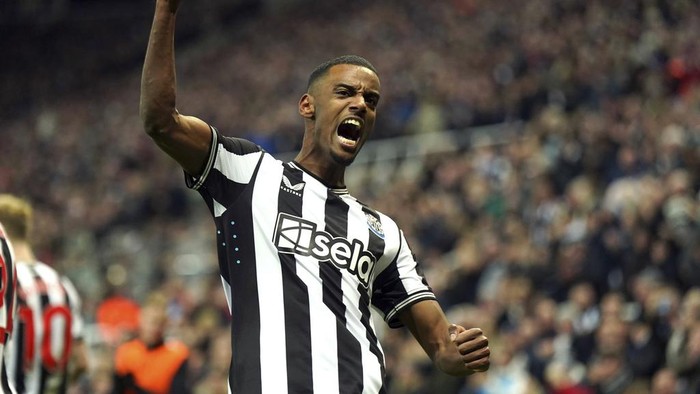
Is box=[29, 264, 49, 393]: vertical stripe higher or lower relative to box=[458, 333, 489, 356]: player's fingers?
higher

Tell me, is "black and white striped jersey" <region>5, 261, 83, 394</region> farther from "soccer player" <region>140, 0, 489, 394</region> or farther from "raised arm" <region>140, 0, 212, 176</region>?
"raised arm" <region>140, 0, 212, 176</region>

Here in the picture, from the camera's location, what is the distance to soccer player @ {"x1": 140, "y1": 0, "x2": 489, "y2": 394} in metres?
3.89

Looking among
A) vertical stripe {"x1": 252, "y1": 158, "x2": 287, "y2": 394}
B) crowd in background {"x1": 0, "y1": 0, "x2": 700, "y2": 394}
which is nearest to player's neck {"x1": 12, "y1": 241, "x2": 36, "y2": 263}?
vertical stripe {"x1": 252, "y1": 158, "x2": 287, "y2": 394}

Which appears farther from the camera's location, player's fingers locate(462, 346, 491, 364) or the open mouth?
the open mouth

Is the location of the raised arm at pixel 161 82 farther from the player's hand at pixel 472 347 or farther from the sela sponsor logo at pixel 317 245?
the player's hand at pixel 472 347

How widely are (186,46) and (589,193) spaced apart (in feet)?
63.7

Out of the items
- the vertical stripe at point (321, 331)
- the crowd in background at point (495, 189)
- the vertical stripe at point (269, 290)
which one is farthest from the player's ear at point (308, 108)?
the crowd in background at point (495, 189)

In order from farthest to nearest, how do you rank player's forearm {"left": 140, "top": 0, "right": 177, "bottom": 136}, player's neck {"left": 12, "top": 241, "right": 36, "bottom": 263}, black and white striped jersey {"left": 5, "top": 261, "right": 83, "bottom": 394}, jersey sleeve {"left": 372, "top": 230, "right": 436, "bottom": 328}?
player's neck {"left": 12, "top": 241, "right": 36, "bottom": 263}, black and white striped jersey {"left": 5, "top": 261, "right": 83, "bottom": 394}, jersey sleeve {"left": 372, "top": 230, "right": 436, "bottom": 328}, player's forearm {"left": 140, "top": 0, "right": 177, "bottom": 136}

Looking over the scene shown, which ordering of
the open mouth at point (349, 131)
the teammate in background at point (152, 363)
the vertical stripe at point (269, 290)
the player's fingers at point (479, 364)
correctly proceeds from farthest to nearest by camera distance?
the teammate in background at point (152, 363) < the open mouth at point (349, 131) < the player's fingers at point (479, 364) < the vertical stripe at point (269, 290)

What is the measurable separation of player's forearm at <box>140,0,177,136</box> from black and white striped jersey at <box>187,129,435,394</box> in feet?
0.91

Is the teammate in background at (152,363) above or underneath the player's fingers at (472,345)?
above

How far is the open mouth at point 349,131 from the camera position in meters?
4.29

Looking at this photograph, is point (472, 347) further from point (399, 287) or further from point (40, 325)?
point (40, 325)

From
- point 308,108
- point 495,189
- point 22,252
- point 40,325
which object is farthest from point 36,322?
point 495,189
